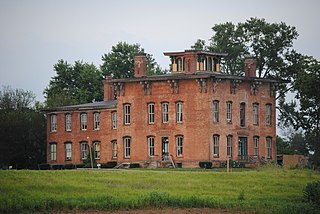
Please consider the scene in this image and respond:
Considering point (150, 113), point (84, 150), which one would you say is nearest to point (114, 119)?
point (84, 150)

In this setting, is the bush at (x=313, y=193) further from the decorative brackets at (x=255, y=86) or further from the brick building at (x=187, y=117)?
the decorative brackets at (x=255, y=86)

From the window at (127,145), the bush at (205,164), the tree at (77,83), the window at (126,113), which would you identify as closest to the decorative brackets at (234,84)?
the bush at (205,164)

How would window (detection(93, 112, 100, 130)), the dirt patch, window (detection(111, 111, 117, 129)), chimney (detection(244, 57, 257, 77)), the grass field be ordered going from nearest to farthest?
the dirt patch < the grass field < window (detection(111, 111, 117, 129)) < chimney (detection(244, 57, 257, 77)) < window (detection(93, 112, 100, 130))

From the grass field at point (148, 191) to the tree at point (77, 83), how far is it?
54327 mm

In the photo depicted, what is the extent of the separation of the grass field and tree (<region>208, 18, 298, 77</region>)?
44647mm

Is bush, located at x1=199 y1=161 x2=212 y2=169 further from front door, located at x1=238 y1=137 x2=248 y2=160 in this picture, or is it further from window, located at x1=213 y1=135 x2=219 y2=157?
front door, located at x1=238 y1=137 x2=248 y2=160

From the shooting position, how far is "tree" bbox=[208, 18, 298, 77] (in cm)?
10881

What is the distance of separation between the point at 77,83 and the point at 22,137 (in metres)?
22.8

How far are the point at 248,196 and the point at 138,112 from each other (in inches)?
1447

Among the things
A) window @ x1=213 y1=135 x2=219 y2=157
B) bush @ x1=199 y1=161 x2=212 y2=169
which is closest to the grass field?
bush @ x1=199 y1=161 x2=212 y2=169

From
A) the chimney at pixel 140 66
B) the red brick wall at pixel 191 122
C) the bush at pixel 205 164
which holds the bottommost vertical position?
the bush at pixel 205 164

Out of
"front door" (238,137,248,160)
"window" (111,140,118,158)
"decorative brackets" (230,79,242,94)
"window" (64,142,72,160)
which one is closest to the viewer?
"decorative brackets" (230,79,242,94)

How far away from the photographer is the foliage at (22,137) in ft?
321

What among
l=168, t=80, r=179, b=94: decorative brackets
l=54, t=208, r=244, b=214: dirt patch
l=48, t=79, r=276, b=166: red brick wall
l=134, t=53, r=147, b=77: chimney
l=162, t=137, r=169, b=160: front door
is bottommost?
l=54, t=208, r=244, b=214: dirt patch
